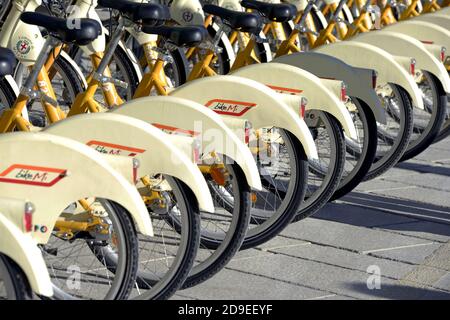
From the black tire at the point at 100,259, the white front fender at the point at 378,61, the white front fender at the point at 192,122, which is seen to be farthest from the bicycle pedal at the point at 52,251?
the white front fender at the point at 378,61

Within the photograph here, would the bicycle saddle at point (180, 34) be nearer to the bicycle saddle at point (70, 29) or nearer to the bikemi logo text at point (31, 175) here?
the bicycle saddle at point (70, 29)

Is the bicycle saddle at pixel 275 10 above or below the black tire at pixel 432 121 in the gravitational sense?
above

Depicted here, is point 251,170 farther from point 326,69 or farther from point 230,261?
point 326,69

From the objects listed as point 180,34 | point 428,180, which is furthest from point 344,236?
point 180,34

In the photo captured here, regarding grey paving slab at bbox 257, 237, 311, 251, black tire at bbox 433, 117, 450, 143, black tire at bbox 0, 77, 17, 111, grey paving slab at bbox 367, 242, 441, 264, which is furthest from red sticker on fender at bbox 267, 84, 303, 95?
black tire at bbox 433, 117, 450, 143

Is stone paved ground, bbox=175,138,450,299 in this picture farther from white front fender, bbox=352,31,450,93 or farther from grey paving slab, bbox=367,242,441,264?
white front fender, bbox=352,31,450,93

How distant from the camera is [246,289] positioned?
19.2ft

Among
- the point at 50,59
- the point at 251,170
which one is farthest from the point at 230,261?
the point at 50,59

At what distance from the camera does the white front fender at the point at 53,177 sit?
15.7 feet

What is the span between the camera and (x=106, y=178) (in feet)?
15.9

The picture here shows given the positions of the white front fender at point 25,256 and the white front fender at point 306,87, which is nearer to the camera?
the white front fender at point 25,256

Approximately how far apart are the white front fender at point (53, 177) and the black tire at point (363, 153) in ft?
7.52
